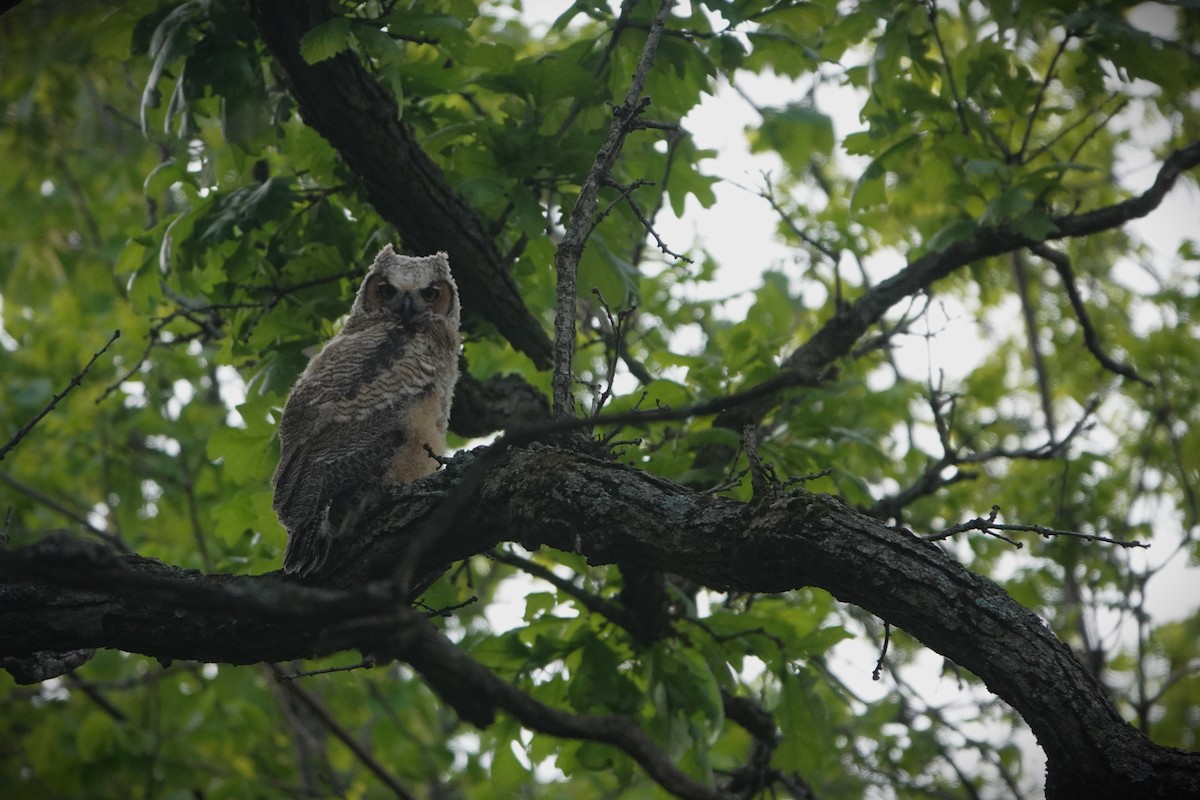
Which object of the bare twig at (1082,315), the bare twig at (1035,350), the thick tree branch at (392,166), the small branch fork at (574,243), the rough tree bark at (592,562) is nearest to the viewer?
the rough tree bark at (592,562)

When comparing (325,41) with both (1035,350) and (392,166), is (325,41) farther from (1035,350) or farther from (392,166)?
Answer: (1035,350)

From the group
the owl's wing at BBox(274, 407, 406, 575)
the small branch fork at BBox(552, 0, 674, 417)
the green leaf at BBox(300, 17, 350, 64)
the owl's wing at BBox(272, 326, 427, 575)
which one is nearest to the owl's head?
the owl's wing at BBox(272, 326, 427, 575)

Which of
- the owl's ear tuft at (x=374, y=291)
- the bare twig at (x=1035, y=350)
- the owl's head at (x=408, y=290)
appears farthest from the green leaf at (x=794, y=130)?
the owl's ear tuft at (x=374, y=291)

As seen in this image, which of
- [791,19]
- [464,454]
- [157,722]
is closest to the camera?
[464,454]

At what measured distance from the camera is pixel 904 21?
5137 mm

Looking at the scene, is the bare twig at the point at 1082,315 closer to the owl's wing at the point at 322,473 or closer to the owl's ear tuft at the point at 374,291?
the owl's ear tuft at the point at 374,291

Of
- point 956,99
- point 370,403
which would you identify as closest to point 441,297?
point 370,403

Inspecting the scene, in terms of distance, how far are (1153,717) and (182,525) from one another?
9.45m

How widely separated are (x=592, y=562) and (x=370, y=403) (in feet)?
4.92

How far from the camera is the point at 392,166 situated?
4.45 m

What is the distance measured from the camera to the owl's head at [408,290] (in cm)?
480

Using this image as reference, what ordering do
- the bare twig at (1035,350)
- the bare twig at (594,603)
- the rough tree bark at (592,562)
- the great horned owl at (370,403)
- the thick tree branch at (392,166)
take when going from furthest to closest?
the bare twig at (1035,350) → the bare twig at (594,603) → the thick tree branch at (392,166) → the great horned owl at (370,403) → the rough tree bark at (592,562)

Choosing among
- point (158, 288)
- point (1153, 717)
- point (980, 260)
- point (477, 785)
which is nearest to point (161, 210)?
point (158, 288)

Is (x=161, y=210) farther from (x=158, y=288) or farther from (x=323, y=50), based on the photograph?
(x=323, y=50)
